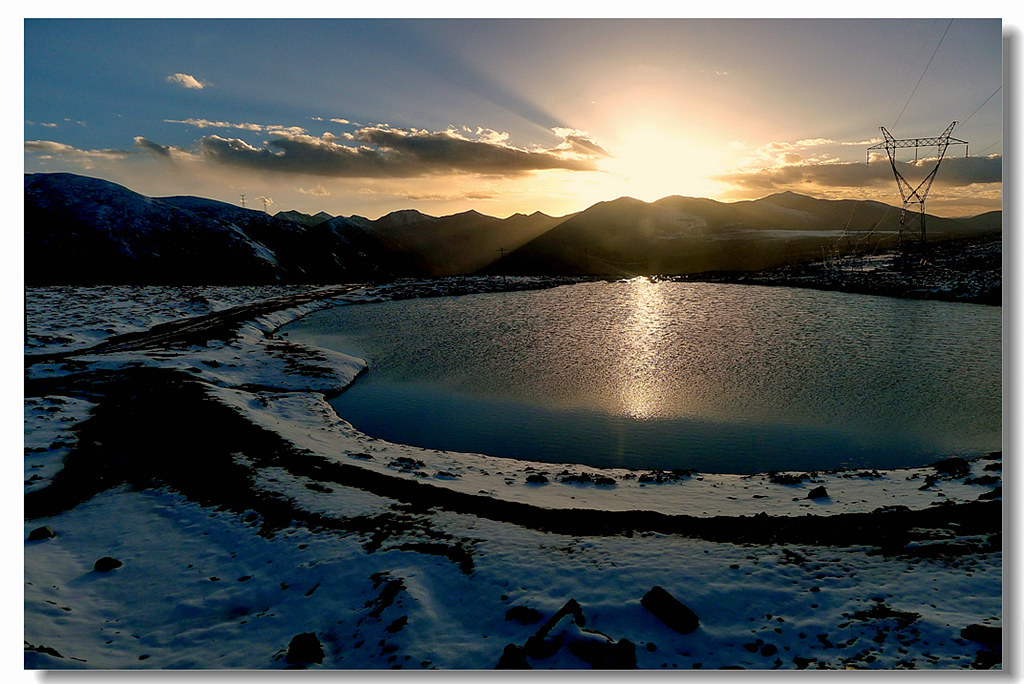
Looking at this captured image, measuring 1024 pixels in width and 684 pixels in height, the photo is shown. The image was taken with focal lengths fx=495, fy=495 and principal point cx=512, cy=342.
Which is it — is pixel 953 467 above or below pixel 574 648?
above

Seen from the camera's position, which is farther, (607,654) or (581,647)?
(581,647)

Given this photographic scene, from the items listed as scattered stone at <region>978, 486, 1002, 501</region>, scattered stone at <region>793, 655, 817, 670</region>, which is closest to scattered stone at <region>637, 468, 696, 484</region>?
scattered stone at <region>978, 486, 1002, 501</region>

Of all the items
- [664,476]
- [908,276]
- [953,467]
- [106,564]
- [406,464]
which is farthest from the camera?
[908,276]

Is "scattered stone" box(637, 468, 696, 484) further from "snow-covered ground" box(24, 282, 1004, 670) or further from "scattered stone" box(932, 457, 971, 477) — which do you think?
"scattered stone" box(932, 457, 971, 477)

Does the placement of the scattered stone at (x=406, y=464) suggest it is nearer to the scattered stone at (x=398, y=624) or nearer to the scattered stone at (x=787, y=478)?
the scattered stone at (x=398, y=624)

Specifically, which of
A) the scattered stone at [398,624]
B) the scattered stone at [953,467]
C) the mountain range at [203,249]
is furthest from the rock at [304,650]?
the mountain range at [203,249]

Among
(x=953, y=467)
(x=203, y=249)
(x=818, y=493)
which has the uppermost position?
(x=203, y=249)

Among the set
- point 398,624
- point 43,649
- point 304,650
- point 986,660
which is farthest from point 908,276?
point 43,649

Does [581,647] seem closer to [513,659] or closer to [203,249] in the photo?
[513,659]

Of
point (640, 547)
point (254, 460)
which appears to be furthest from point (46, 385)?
point (640, 547)
